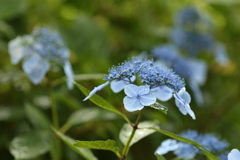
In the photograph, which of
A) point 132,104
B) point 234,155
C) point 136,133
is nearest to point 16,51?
point 136,133

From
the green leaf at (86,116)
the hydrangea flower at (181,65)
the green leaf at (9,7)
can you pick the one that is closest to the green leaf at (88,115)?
the green leaf at (86,116)

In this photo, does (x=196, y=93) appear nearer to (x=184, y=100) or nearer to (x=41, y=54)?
(x=41, y=54)

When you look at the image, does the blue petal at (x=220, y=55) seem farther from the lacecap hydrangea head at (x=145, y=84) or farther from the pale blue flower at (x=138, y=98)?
the pale blue flower at (x=138, y=98)

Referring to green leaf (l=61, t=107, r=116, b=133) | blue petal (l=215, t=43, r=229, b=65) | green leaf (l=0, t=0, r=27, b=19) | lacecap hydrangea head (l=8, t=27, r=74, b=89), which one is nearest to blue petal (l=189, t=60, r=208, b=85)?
blue petal (l=215, t=43, r=229, b=65)

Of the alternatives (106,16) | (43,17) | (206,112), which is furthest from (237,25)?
(43,17)

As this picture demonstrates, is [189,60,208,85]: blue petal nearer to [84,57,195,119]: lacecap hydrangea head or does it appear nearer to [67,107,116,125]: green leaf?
[67,107,116,125]: green leaf
